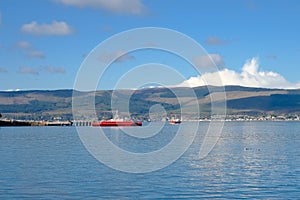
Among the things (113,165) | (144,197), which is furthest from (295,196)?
(113,165)

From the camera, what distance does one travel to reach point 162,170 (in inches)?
2079

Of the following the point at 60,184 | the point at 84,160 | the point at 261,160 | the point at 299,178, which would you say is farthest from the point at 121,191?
the point at 261,160

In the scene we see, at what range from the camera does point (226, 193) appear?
39.8 meters

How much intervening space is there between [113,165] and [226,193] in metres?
20.9

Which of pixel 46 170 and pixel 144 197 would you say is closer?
pixel 144 197

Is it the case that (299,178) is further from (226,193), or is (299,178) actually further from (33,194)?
(33,194)

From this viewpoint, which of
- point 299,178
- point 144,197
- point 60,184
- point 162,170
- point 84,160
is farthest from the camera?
point 84,160

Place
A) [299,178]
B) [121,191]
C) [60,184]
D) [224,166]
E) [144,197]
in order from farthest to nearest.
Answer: [224,166] → [299,178] → [60,184] → [121,191] → [144,197]

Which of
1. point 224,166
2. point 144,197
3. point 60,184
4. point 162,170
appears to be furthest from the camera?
point 224,166

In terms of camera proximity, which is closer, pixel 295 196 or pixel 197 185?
pixel 295 196

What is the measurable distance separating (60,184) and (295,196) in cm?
1968

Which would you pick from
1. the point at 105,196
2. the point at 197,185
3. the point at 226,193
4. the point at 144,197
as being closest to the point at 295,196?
the point at 226,193

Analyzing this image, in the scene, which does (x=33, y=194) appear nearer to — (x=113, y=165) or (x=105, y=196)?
(x=105, y=196)

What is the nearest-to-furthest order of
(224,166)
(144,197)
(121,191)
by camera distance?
1. (144,197)
2. (121,191)
3. (224,166)
